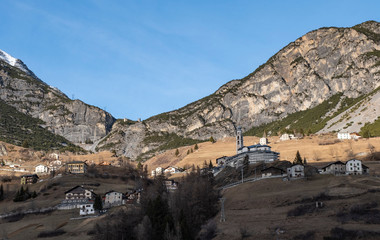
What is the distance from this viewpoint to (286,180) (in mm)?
104125

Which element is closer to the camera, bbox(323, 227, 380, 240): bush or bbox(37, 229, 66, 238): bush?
bbox(323, 227, 380, 240): bush

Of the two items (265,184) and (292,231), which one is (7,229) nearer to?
Answer: (265,184)

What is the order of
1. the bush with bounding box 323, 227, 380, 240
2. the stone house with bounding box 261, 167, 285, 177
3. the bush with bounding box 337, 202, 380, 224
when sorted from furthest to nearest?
the stone house with bounding box 261, 167, 285, 177 → the bush with bounding box 337, 202, 380, 224 → the bush with bounding box 323, 227, 380, 240

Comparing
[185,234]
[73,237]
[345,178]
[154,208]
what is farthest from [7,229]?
[345,178]

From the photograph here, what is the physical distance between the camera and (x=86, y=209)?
115125mm

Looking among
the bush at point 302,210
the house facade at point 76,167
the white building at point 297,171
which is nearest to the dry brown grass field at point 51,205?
the house facade at point 76,167

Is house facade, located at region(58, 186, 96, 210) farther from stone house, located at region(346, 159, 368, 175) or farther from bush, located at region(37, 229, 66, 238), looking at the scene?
stone house, located at region(346, 159, 368, 175)

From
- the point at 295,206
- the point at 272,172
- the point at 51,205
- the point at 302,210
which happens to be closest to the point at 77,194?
the point at 51,205

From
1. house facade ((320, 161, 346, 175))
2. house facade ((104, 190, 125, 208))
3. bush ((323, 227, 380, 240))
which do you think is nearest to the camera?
bush ((323, 227, 380, 240))

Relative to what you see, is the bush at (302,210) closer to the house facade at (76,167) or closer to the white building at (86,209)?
the white building at (86,209)

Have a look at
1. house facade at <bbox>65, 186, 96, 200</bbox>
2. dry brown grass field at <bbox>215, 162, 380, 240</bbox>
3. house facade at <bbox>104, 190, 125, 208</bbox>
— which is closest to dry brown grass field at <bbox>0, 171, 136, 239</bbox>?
house facade at <bbox>65, 186, 96, 200</bbox>

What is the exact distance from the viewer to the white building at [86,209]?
113656 mm

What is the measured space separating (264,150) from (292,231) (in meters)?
87.9

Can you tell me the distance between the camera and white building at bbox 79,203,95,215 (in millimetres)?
113656
